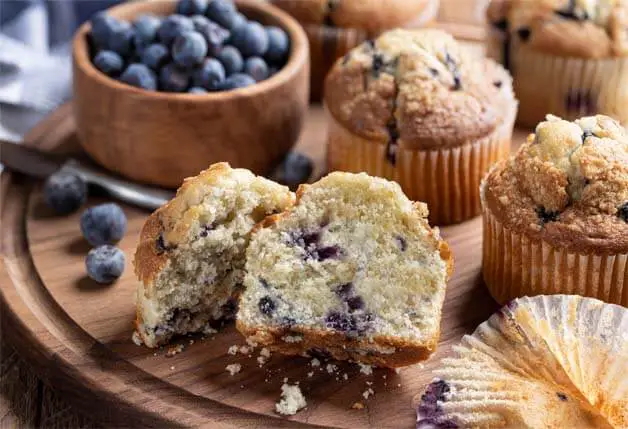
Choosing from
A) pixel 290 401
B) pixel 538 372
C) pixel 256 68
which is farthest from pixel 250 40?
pixel 538 372

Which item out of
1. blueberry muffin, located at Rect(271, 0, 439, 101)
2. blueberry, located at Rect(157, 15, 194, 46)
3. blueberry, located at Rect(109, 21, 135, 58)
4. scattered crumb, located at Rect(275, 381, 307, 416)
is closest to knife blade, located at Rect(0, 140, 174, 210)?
blueberry, located at Rect(109, 21, 135, 58)

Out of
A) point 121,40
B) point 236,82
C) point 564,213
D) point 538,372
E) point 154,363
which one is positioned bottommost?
point 154,363

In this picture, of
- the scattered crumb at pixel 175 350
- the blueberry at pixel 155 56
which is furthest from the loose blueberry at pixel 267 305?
the blueberry at pixel 155 56

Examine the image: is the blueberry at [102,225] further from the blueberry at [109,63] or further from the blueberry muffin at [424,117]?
the blueberry muffin at [424,117]

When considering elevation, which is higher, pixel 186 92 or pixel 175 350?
pixel 186 92

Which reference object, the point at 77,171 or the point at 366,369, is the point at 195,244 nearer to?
the point at 366,369

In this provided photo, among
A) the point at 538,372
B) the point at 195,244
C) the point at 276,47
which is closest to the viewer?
the point at 538,372
